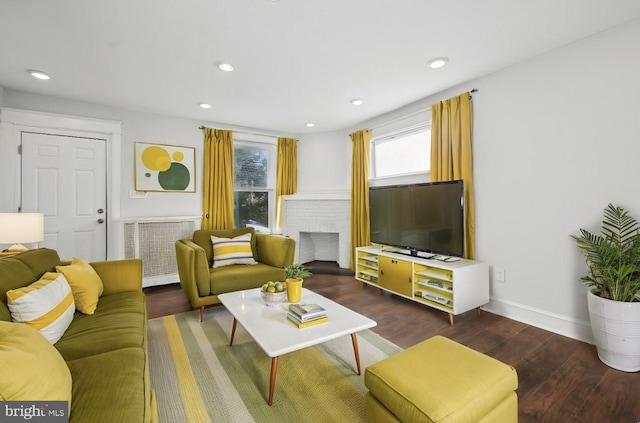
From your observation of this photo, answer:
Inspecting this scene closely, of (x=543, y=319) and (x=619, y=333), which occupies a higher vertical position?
(x=619, y=333)

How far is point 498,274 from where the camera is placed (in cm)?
278

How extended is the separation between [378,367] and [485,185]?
2.34 meters

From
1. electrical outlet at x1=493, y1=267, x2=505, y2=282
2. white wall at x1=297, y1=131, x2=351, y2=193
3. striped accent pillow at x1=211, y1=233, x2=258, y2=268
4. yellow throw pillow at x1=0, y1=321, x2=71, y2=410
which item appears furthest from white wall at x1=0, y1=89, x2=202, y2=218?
electrical outlet at x1=493, y1=267, x2=505, y2=282

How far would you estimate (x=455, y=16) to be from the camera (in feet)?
6.23

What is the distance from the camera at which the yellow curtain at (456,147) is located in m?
2.94

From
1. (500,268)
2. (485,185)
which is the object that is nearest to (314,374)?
(500,268)

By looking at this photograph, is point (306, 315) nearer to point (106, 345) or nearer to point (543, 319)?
point (106, 345)

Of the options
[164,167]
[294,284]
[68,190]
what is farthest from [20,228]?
[294,284]

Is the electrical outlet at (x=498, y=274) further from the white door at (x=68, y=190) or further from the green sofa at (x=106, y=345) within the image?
the white door at (x=68, y=190)

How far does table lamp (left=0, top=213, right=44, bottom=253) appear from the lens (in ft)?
7.34

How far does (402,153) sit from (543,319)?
2342 millimetres

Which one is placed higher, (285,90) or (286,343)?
(285,90)

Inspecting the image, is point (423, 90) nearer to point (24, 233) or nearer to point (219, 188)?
point (219, 188)

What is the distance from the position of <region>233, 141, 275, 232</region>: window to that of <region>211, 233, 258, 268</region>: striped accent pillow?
120cm
